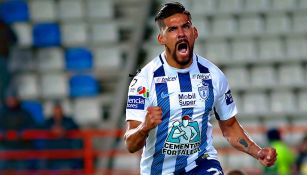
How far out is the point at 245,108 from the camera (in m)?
15.6

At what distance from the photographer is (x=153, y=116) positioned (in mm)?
6082

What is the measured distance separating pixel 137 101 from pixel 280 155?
7247 millimetres

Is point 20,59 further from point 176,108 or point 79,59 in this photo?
point 176,108

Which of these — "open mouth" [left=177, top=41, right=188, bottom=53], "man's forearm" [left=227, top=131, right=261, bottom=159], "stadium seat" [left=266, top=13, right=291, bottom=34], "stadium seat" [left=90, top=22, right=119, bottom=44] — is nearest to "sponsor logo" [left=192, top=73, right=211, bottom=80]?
"open mouth" [left=177, top=41, right=188, bottom=53]

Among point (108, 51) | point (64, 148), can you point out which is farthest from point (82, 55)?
point (64, 148)

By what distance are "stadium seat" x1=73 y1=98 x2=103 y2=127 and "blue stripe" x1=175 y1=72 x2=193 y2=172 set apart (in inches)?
357

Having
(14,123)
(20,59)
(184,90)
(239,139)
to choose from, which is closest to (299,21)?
(20,59)

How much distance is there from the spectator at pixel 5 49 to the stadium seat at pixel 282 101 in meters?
4.03

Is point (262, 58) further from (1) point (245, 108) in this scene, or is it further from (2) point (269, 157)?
(2) point (269, 157)

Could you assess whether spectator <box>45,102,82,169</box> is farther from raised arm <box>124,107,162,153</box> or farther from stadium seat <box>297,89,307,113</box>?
raised arm <box>124,107,162,153</box>

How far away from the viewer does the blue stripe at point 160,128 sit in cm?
674

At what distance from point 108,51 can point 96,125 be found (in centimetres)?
126

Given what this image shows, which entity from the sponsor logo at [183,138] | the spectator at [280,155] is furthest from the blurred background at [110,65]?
the sponsor logo at [183,138]

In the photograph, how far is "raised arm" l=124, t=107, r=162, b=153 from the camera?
6078 millimetres
